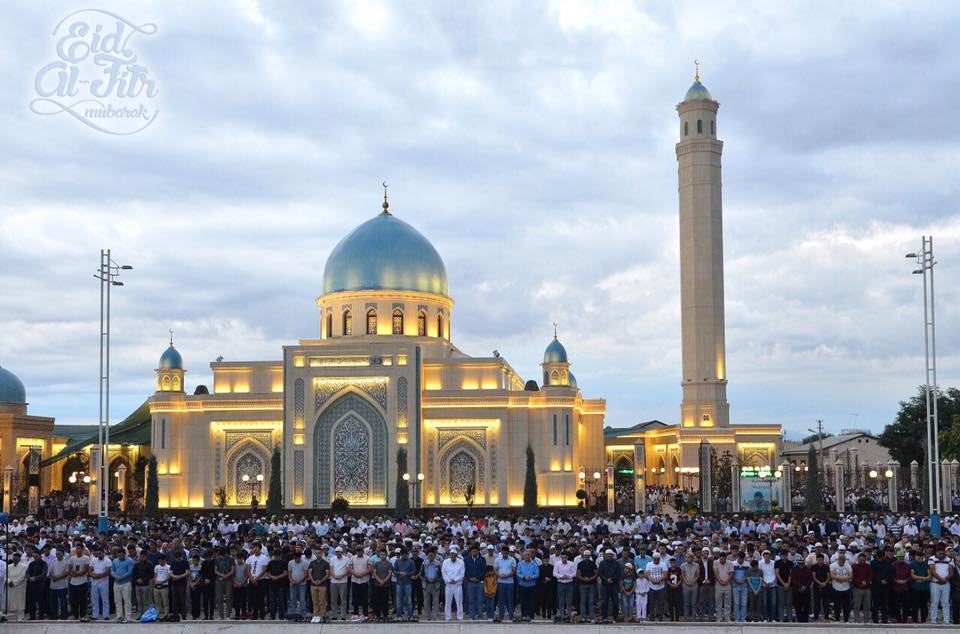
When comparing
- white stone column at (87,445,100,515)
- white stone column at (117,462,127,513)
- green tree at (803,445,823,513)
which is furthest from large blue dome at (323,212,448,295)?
green tree at (803,445,823,513)

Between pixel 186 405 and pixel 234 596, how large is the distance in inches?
1223

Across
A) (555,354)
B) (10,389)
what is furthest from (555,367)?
(10,389)

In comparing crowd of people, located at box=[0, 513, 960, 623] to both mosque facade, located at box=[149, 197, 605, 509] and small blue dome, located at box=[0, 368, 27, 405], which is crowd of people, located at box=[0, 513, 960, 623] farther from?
small blue dome, located at box=[0, 368, 27, 405]

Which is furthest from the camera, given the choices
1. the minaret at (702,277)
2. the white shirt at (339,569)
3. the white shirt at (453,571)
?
the minaret at (702,277)

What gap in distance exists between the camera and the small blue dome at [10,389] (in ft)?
192

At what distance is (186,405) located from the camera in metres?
49.7

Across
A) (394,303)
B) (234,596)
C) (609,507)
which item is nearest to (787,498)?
(609,507)

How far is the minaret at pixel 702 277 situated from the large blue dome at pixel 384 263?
11.4 metres

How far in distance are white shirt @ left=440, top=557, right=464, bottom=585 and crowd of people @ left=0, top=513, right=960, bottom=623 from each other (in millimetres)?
16

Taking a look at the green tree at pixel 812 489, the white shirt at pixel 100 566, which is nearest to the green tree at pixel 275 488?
the green tree at pixel 812 489

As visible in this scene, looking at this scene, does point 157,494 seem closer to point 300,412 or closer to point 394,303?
point 300,412

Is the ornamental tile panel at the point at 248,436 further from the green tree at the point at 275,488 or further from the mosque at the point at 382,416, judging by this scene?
the green tree at the point at 275,488

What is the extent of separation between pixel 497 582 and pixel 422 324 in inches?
1329

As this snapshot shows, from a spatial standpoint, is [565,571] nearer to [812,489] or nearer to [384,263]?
[812,489]
